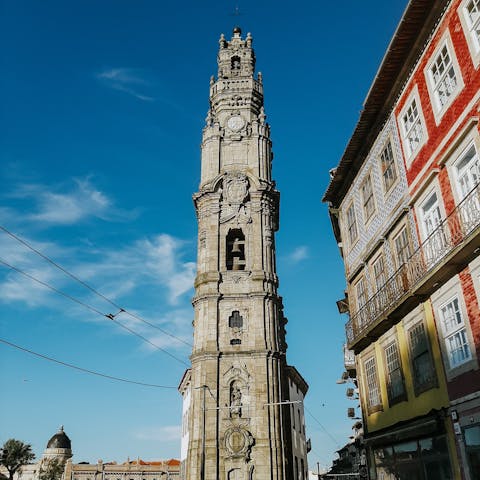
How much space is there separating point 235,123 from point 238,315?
Result: 1648cm

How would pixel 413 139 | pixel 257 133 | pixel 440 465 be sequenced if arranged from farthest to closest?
1. pixel 257 133
2. pixel 413 139
3. pixel 440 465

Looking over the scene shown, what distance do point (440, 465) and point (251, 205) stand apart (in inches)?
1069

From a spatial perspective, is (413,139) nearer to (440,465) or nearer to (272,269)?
(440,465)

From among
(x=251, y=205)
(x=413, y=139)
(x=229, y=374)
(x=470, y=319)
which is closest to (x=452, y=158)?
(x=413, y=139)

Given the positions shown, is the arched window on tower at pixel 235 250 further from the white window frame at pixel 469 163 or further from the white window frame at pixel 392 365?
the white window frame at pixel 469 163

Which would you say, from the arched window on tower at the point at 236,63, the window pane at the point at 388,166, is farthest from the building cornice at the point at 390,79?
the arched window on tower at the point at 236,63

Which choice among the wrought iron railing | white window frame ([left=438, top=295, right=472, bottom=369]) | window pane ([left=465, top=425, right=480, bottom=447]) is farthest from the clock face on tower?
window pane ([left=465, top=425, right=480, bottom=447])

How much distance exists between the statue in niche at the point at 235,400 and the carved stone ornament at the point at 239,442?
87cm

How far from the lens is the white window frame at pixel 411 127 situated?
1355 centimetres

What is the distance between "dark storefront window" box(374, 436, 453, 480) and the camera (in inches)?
455

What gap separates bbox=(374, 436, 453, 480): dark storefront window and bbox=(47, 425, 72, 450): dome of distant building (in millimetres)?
83773

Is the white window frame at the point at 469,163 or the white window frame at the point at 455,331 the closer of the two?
the white window frame at the point at 469,163

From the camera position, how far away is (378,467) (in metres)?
15.3

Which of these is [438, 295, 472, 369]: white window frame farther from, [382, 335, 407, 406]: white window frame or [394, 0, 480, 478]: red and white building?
[382, 335, 407, 406]: white window frame
